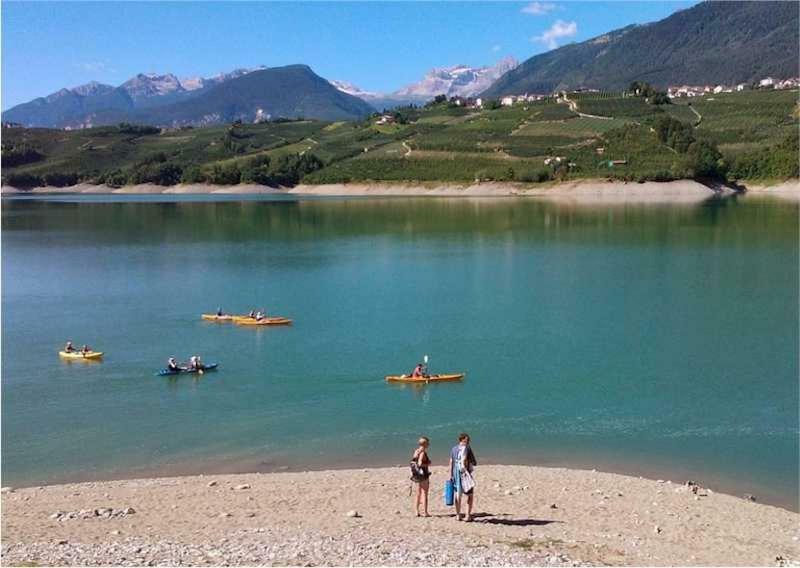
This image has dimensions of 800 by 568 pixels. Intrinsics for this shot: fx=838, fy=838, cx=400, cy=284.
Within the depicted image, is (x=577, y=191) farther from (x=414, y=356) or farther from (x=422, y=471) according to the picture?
(x=422, y=471)

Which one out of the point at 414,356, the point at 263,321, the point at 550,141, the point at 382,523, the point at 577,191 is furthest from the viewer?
the point at 550,141

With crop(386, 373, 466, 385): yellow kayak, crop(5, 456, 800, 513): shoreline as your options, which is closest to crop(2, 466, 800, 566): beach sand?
crop(5, 456, 800, 513): shoreline

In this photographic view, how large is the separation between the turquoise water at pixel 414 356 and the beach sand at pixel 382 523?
232 centimetres

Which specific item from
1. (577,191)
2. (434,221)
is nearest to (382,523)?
(434,221)

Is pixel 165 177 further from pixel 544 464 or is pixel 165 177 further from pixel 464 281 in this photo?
pixel 544 464

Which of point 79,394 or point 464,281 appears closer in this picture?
point 79,394

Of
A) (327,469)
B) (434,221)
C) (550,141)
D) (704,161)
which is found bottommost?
(327,469)

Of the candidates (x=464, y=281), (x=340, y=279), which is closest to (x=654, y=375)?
(x=464, y=281)

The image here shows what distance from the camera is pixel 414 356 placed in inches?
1319

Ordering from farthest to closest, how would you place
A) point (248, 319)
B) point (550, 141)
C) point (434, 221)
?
point (550, 141) → point (434, 221) → point (248, 319)

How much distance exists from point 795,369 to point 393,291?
2502 centimetres

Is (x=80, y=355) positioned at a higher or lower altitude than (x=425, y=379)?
higher

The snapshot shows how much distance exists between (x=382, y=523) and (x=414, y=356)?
60.0 feet

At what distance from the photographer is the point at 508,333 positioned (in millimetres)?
37156
